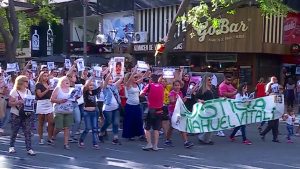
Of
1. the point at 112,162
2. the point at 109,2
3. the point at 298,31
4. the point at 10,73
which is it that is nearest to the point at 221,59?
the point at 298,31

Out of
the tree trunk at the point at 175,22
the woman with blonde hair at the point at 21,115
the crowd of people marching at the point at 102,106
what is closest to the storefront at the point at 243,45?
the tree trunk at the point at 175,22

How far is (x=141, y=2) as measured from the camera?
2809cm

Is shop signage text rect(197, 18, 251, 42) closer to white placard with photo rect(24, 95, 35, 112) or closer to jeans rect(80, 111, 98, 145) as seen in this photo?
jeans rect(80, 111, 98, 145)

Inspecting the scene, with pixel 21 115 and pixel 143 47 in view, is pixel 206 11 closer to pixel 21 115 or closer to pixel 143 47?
pixel 21 115

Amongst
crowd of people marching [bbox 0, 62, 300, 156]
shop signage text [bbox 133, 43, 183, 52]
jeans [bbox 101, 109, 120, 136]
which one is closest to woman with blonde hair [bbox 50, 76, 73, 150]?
crowd of people marching [bbox 0, 62, 300, 156]

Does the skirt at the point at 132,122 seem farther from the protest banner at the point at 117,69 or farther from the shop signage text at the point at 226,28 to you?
the shop signage text at the point at 226,28

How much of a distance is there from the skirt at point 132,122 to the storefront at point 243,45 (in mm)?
10968

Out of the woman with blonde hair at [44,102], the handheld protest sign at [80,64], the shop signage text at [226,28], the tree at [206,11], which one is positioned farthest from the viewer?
the shop signage text at [226,28]

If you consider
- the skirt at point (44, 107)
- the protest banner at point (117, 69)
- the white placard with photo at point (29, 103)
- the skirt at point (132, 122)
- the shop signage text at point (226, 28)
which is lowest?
the skirt at point (132, 122)

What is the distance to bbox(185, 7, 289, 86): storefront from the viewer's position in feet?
76.3

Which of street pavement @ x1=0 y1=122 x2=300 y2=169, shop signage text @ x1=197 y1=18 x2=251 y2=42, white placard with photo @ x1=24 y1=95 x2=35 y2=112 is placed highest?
shop signage text @ x1=197 y1=18 x2=251 y2=42

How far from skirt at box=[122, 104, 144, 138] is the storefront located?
36.0 feet

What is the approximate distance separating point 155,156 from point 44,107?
2788 mm

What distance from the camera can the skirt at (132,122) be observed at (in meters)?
12.2
